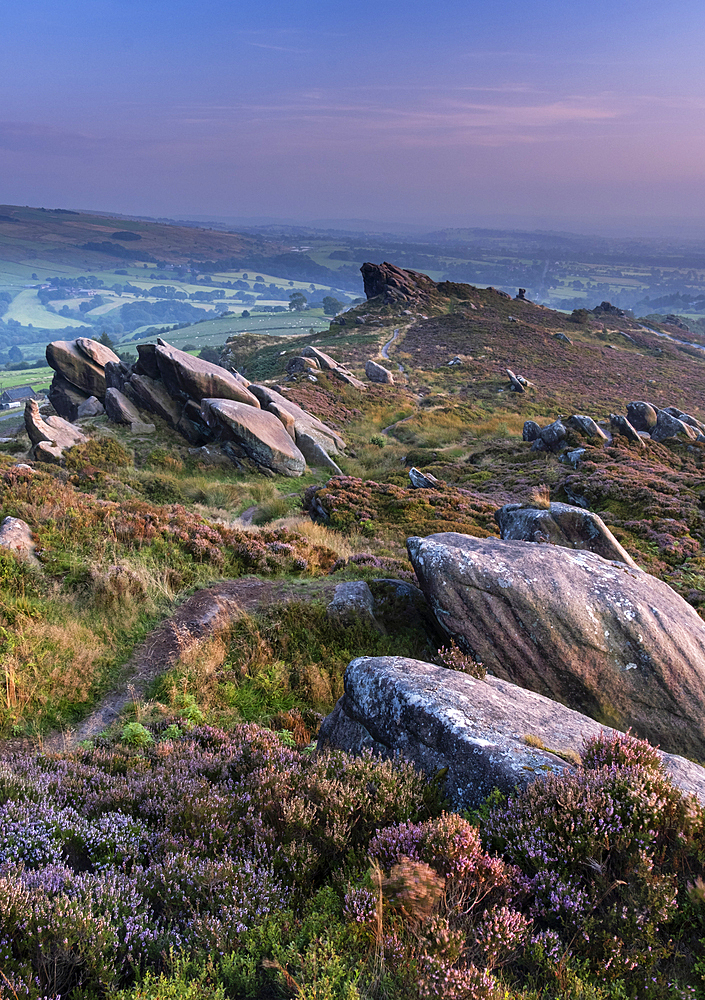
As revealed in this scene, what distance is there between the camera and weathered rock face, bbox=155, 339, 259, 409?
2695cm

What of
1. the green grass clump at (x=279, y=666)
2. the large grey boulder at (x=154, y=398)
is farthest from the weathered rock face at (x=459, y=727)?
the large grey boulder at (x=154, y=398)

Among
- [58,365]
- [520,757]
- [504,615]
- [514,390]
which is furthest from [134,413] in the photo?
[514,390]

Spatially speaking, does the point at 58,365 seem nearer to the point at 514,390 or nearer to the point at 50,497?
the point at 50,497

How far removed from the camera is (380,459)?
30516 millimetres

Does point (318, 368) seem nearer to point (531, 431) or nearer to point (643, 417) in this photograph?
point (531, 431)

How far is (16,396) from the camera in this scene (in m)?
109

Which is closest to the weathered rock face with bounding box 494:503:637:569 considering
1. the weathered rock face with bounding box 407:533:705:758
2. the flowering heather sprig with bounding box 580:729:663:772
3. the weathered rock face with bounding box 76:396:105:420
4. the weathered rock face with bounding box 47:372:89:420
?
the weathered rock face with bounding box 407:533:705:758

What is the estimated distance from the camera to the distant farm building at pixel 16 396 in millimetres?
96781

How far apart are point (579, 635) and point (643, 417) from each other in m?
35.2

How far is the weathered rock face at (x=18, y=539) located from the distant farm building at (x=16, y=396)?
10064 centimetres

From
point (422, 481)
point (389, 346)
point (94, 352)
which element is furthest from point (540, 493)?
point (389, 346)

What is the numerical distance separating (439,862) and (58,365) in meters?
38.0

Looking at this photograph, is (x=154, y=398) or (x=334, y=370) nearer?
(x=154, y=398)

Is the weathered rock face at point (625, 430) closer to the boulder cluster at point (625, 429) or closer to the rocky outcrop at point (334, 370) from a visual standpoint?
the boulder cluster at point (625, 429)
